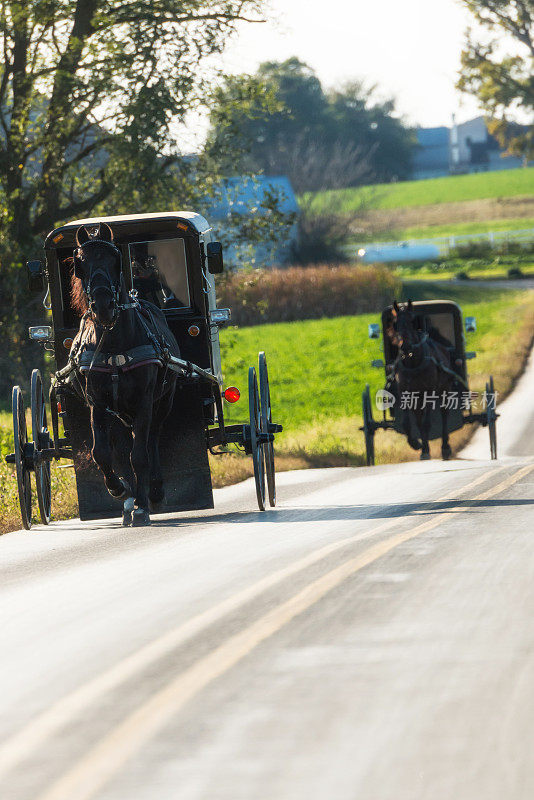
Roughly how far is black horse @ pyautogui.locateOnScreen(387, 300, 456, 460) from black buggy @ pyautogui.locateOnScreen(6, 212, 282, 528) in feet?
24.4

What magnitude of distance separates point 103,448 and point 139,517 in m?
0.74

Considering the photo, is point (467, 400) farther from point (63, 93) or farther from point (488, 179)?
point (488, 179)

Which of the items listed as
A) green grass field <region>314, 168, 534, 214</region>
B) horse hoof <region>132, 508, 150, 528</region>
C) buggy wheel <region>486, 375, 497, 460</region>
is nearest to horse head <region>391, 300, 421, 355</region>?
buggy wheel <region>486, 375, 497, 460</region>

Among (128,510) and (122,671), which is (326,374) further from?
(122,671)

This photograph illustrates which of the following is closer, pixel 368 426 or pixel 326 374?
pixel 368 426

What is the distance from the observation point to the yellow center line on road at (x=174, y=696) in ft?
12.6

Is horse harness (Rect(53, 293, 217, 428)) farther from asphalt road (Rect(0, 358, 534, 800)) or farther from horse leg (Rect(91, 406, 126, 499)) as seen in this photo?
asphalt road (Rect(0, 358, 534, 800))

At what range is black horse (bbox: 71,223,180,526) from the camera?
1030 cm

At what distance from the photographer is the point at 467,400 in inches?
824

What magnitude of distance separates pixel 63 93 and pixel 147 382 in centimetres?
1166

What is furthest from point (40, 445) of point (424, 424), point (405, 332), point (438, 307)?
point (438, 307)

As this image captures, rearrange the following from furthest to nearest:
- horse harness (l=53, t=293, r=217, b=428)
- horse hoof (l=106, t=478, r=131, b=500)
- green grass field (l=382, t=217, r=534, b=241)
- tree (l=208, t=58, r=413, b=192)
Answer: tree (l=208, t=58, r=413, b=192), green grass field (l=382, t=217, r=534, b=241), horse hoof (l=106, t=478, r=131, b=500), horse harness (l=53, t=293, r=217, b=428)

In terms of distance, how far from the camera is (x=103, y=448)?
1070 cm

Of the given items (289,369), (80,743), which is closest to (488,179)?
(289,369)
